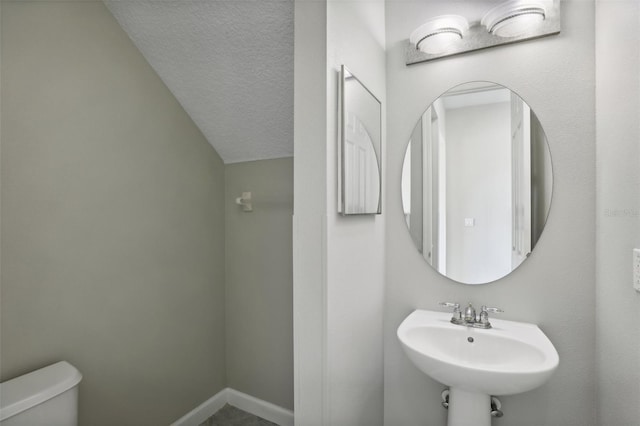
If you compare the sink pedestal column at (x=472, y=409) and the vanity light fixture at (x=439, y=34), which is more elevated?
the vanity light fixture at (x=439, y=34)

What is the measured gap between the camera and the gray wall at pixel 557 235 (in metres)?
1.35

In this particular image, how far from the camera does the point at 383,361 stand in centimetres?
172

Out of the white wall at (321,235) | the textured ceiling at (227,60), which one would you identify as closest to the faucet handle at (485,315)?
the white wall at (321,235)

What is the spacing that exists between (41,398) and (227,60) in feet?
5.16

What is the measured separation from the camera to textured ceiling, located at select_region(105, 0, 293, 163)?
4.72ft

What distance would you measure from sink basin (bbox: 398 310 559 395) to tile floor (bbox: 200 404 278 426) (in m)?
1.20

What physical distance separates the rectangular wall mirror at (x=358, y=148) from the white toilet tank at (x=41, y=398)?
3.95 feet

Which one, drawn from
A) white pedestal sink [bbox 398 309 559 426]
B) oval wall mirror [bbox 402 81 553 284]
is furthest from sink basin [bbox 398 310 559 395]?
oval wall mirror [bbox 402 81 553 284]

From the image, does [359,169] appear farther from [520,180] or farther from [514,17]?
[514,17]

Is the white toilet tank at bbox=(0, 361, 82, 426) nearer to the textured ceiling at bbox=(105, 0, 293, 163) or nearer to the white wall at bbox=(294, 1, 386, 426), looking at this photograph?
the white wall at bbox=(294, 1, 386, 426)

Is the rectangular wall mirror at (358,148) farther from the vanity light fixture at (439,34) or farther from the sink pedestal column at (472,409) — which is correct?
the sink pedestal column at (472,409)

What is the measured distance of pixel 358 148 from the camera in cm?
131

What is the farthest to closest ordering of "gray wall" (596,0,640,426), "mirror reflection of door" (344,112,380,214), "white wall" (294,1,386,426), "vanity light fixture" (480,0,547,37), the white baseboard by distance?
1. the white baseboard
2. "vanity light fixture" (480,0,547,37)
3. "mirror reflection of door" (344,112,380,214)
4. "white wall" (294,1,386,426)
5. "gray wall" (596,0,640,426)

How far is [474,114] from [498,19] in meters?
0.40
